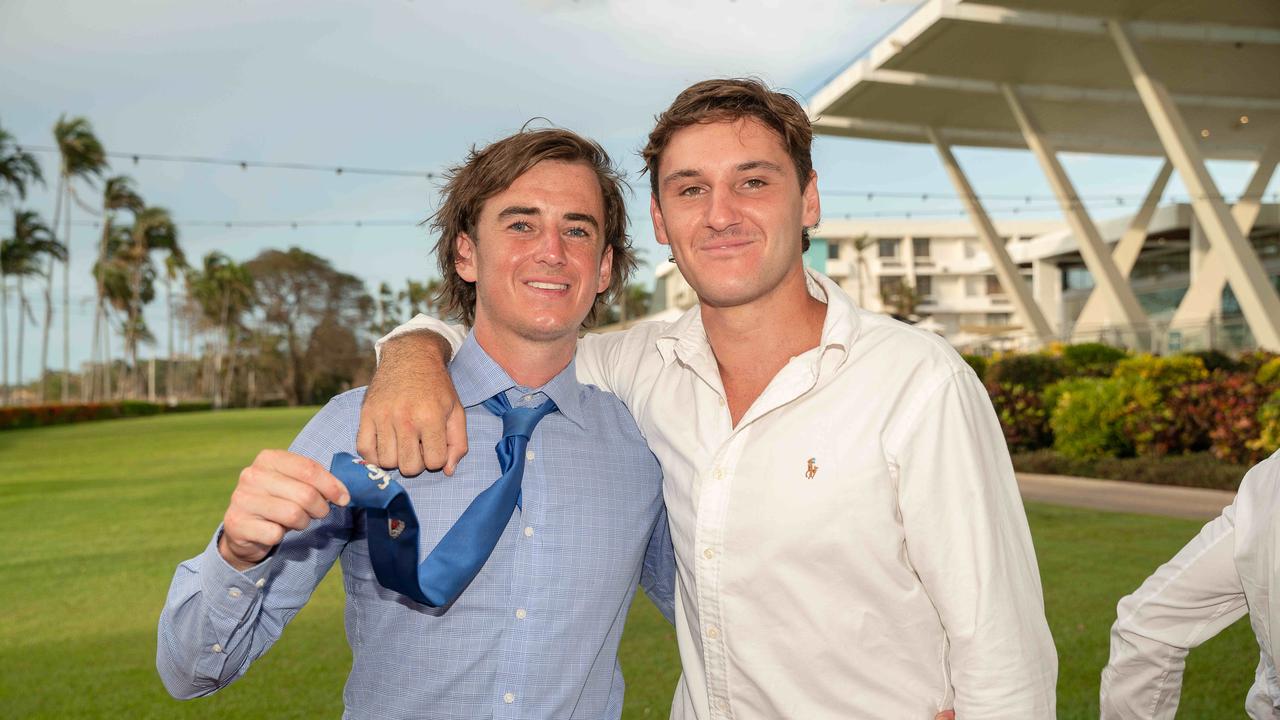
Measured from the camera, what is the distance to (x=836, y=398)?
2.46 metres

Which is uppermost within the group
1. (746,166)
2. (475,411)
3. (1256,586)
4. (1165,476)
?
(746,166)

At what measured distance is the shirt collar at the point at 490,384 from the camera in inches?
107

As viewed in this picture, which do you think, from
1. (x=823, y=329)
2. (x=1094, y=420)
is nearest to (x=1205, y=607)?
(x=823, y=329)

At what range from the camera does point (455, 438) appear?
2484 millimetres

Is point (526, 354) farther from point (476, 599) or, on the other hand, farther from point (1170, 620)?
point (1170, 620)

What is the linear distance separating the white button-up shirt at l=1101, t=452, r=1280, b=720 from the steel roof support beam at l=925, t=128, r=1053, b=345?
3611 cm

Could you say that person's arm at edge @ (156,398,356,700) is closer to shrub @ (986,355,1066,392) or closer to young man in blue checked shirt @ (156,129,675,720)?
young man in blue checked shirt @ (156,129,675,720)

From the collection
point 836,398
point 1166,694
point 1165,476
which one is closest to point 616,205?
point 836,398

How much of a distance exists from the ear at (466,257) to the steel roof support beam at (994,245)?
36.0 metres

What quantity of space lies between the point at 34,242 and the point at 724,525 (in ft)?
214

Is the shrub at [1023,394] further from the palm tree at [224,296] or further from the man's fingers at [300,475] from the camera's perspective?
the palm tree at [224,296]

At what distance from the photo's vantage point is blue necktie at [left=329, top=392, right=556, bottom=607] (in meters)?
1.96

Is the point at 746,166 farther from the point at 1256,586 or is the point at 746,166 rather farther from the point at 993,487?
the point at 1256,586

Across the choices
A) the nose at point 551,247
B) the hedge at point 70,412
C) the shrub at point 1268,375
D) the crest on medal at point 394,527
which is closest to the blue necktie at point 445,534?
the crest on medal at point 394,527
